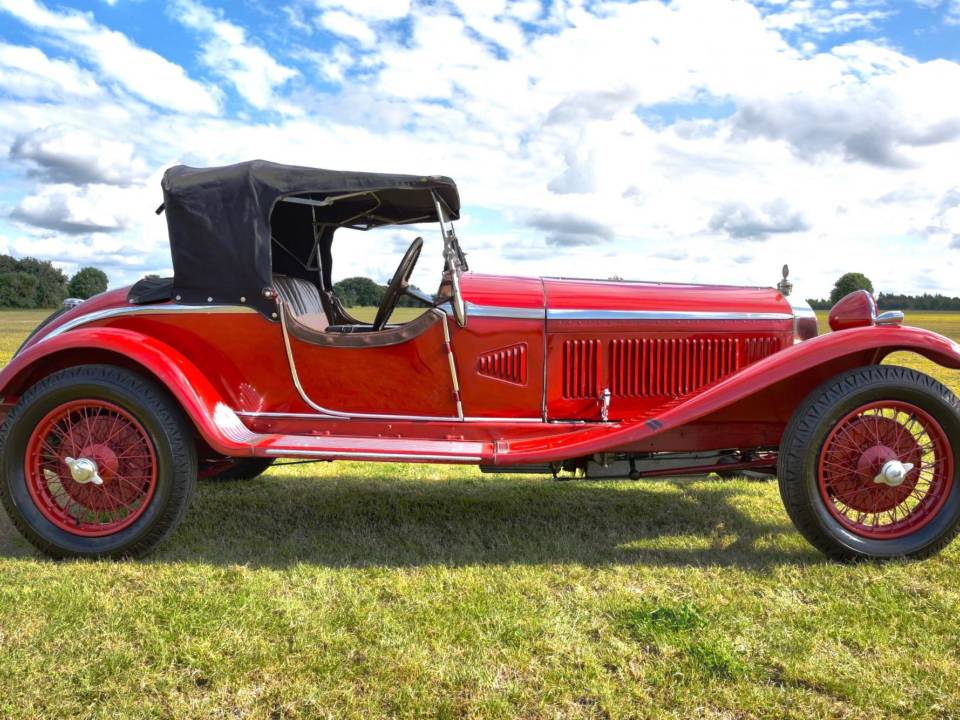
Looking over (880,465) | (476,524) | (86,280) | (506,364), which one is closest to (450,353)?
(506,364)

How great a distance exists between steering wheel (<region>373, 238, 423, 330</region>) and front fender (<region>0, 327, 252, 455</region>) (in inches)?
40.6

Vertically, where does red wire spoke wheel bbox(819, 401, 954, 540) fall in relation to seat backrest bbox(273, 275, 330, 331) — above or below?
below

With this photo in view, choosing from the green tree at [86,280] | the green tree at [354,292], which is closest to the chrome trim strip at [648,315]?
the green tree at [354,292]

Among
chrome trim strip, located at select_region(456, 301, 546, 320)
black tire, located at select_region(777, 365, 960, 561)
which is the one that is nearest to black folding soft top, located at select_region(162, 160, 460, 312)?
chrome trim strip, located at select_region(456, 301, 546, 320)

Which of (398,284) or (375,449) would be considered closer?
(375,449)

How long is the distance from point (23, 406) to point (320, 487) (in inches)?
80.5

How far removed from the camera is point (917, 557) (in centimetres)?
345

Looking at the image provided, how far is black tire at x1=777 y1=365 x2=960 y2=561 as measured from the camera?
3379mm

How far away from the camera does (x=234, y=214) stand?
384cm

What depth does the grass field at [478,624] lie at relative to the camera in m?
2.35

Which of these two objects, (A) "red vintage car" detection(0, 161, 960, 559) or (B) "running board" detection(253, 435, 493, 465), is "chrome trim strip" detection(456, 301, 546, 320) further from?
(B) "running board" detection(253, 435, 493, 465)

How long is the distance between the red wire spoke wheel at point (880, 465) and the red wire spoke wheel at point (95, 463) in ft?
11.6

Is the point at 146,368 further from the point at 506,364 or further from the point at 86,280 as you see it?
the point at 86,280

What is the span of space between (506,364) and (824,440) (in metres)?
1.68
